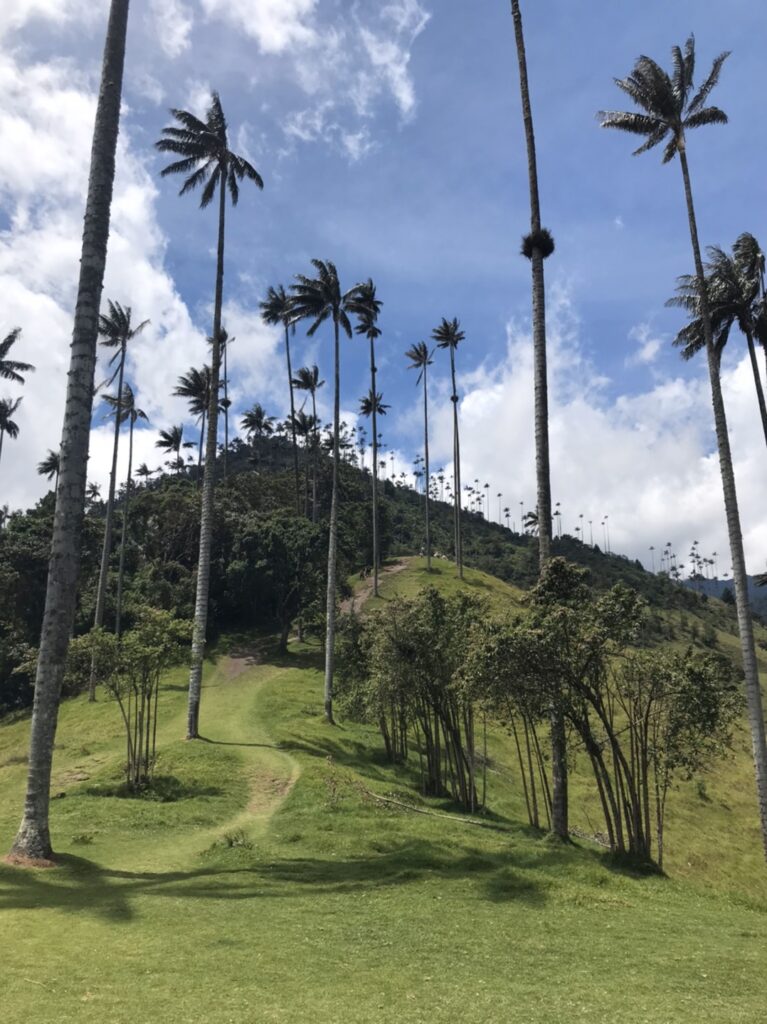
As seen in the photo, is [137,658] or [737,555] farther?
[137,658]

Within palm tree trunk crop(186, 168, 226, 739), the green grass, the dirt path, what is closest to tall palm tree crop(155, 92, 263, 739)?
palm tree trunk crop(186, 168, 226, 739)

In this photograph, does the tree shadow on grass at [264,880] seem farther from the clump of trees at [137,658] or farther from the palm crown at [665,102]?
the palm crown at [665,102]

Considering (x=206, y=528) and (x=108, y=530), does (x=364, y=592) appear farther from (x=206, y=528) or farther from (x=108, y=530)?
(x=206, y=528)

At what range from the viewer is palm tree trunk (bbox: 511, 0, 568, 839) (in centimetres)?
1783

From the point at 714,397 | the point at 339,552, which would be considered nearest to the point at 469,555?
the point at 339,552

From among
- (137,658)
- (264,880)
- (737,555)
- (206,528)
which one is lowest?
(264,880)

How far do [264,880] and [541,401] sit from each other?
573 inches

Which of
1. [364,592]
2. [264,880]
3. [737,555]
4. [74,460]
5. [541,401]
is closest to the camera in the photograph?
[264,880]

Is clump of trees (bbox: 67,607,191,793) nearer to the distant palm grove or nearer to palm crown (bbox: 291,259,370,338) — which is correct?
the distant palm grove

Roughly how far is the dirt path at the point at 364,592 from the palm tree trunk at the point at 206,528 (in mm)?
29046

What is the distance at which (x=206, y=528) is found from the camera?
31.2m

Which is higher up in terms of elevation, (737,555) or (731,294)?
(731,294)

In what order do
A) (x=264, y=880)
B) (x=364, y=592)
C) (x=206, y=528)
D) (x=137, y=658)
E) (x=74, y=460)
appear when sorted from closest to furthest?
(x=264, y=880) < (x=74, y=460) < (x=137, y=658) < (x=206, y=528) < (x=364, y=592)

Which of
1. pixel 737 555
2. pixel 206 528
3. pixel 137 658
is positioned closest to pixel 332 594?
pixel 206 528
